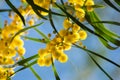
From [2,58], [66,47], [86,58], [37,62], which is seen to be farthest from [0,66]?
[86,58]

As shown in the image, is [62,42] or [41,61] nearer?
[62,42]

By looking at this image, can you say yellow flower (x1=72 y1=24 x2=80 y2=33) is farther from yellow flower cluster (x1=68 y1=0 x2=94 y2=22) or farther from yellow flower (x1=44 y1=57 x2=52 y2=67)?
yellow flower (x1=44 y1=57 x2=52 y2=67)

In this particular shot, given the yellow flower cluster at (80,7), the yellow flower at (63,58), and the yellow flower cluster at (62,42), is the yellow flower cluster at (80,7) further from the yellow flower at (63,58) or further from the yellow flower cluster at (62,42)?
the yellow flower at (63,58)

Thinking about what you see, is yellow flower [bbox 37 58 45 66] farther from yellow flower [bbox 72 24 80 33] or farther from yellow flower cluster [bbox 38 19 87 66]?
yellow flower [bbox 72 24 80 33]

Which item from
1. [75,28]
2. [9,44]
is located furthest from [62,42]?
[9,44]

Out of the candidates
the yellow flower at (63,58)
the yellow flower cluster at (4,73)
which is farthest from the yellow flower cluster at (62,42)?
the yellow flower cluster at (4,73)

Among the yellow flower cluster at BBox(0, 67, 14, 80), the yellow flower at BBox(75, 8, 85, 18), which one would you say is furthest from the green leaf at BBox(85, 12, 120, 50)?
the yellow flower cluster at BBox(0, 67, 14, 80)

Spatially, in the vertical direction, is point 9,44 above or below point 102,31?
above

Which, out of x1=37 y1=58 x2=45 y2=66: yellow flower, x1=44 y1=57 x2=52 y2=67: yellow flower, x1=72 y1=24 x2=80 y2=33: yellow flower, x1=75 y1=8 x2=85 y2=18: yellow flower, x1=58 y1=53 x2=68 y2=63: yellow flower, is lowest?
x1=58 y1=53 x2=68 y2=63: yellow flower

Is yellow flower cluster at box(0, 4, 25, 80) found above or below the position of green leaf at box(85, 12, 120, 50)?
above

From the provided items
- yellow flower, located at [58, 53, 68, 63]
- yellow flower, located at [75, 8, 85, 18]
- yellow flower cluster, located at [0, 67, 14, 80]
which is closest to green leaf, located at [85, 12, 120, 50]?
yellow flower, located at [75, 8, 85, 18]

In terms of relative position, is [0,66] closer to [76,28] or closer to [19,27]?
[19,27]

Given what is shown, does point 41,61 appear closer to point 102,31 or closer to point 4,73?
point 4,73

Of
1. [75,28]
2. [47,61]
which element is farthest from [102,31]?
[47,61]
